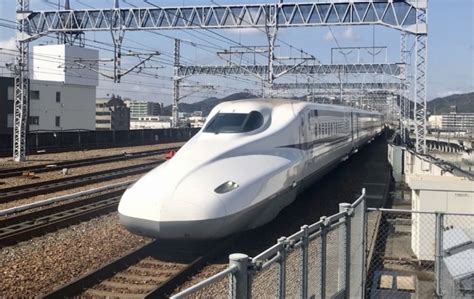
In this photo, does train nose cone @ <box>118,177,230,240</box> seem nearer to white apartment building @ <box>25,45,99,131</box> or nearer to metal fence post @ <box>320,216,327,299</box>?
metal fence post @ <box>320,216,327,299</box>

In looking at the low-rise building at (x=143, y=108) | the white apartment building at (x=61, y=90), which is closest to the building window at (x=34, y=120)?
the white apartment building at (x=61, y=90)

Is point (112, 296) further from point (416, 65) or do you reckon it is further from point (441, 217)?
point (416, 65)

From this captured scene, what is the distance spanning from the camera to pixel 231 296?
146 inches

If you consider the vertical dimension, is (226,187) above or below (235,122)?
below

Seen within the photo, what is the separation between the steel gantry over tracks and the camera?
26281 mm

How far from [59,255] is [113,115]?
263 feet

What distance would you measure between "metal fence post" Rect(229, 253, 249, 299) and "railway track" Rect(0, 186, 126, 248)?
24.6 feet

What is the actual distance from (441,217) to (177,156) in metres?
5.06

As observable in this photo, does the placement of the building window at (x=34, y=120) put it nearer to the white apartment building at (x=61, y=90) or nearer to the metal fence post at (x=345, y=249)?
the white apartment building at (x=61, y=90)

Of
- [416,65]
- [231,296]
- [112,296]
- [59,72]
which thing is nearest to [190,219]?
[112,296]

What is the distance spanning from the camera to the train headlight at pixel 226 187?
8.84 metres

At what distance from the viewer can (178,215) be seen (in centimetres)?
842

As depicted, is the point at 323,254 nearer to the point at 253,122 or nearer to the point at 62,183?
the point at 253,122

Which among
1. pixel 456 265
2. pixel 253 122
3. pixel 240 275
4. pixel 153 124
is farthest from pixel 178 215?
pixel 153 124
